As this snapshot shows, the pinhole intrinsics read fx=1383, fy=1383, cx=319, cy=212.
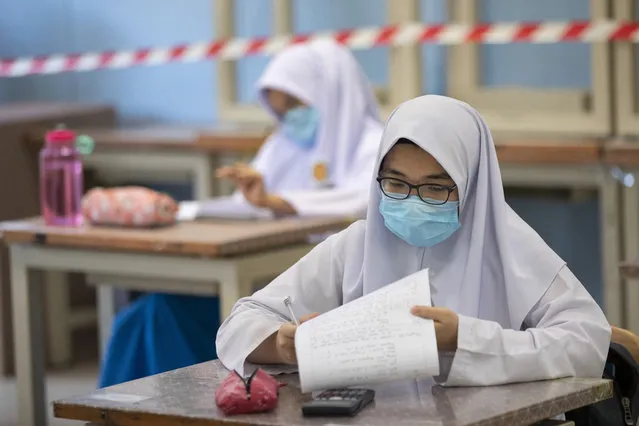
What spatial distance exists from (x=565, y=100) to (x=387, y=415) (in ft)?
11.3

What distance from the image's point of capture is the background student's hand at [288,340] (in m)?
2.34

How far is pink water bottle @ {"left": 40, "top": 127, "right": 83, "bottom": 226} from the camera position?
4.27 m

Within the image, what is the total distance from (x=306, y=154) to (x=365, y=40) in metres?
1.00

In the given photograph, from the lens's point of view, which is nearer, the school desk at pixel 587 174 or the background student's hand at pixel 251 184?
the background student's hand at pixel 251 184

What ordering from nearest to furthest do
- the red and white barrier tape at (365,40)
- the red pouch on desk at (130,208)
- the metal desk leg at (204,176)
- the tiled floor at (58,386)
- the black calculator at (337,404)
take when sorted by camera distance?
1. the black calculator at (337,404)
2. the red pouch on desk at (130,208)
3. the tiled floor at (58,386)
4. the red and white barrier tape at (365,40)
5. the metal desk leg at (204,176)

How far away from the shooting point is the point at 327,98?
4832 mm

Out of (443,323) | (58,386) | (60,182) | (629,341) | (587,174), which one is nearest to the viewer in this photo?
(443,323)

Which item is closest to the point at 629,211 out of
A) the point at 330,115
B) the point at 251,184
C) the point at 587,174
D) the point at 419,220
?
the point at 587,174

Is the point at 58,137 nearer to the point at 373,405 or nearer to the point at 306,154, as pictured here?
the point at 306,154

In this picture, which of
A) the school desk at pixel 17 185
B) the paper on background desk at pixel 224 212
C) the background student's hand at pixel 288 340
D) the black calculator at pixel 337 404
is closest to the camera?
the black calculator at pixel 337 404

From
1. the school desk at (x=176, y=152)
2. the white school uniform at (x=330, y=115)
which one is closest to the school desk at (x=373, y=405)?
the white school uniform at (x=330, y=115)

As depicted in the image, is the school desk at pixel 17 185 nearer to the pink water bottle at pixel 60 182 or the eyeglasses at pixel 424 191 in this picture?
the pink water bottle at pixel 60 182

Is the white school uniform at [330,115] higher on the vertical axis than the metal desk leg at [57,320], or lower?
higher

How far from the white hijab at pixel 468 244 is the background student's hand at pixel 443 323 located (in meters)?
0.16
